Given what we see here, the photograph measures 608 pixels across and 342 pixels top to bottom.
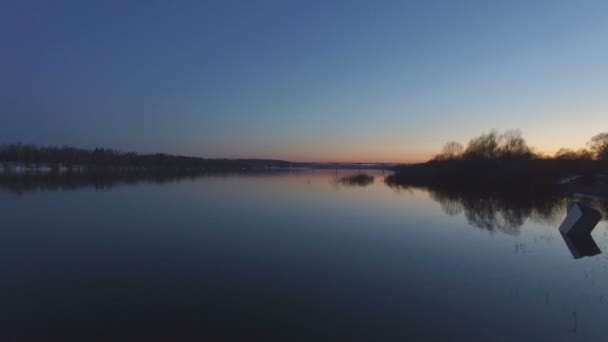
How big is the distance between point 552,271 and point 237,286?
327 inches

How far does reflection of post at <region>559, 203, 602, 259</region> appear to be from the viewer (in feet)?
38.8

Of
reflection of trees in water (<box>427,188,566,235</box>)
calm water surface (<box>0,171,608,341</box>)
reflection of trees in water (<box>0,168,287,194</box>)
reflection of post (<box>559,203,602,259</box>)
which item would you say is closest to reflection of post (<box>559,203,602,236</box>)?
reflection of post (<box>559,203,602,259</box>)

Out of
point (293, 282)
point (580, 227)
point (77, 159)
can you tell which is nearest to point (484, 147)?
point (580, 227)

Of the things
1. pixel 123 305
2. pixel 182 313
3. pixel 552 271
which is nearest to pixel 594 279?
pixel 552 271

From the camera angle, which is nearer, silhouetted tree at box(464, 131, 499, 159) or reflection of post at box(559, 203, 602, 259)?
reflection of post at box(559, 203, 602, 259)

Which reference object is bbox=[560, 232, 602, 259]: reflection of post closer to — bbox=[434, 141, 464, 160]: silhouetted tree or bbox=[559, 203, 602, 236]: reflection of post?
bbox=[559, 203, 602, 236]: reflection of post

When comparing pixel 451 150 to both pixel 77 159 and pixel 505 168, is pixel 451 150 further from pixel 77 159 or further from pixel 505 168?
pixel 77 159

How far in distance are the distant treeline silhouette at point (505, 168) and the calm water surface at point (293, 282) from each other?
27.5 metres

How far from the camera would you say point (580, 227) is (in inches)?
511

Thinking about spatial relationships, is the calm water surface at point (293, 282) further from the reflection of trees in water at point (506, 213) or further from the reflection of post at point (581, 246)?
the reflection of trees in water at point (506, 213)

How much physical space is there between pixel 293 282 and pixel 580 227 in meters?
12.5

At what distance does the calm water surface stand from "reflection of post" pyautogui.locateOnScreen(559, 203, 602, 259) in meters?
0.48

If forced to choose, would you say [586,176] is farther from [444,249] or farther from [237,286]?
[237,286]

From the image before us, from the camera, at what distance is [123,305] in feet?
20.5
